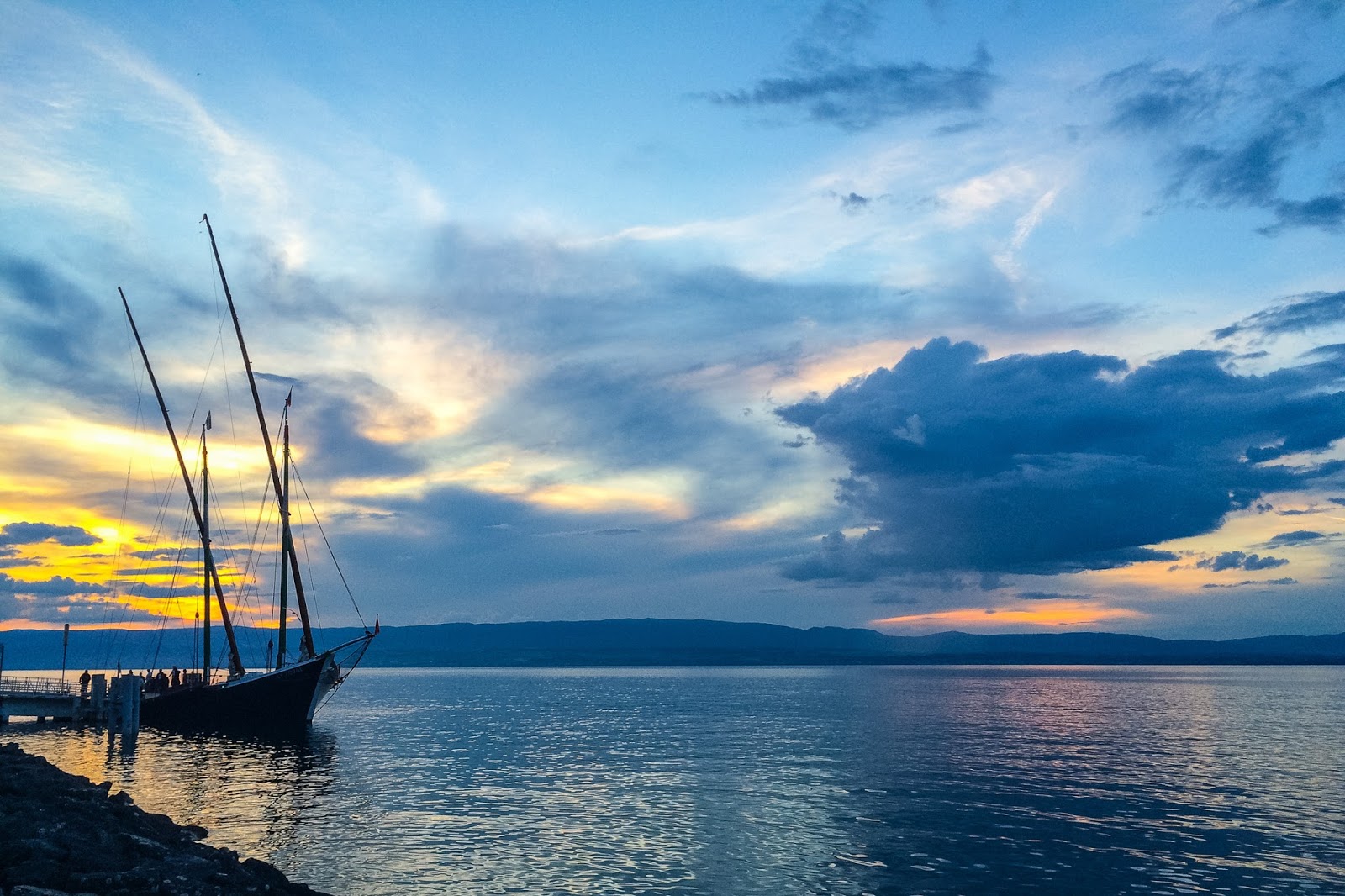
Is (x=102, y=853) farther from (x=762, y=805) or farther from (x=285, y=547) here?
(x=285, y=547)

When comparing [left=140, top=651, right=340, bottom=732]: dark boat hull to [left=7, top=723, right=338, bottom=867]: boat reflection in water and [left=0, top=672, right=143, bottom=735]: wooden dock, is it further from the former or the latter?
[left=0, top=672, right=143, bottom=735]: wooden dock

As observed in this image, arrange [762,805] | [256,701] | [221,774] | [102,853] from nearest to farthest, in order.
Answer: [102,853]
[762,805]
[221,774]
[256,701]

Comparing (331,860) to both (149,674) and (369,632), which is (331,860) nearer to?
(369,632)

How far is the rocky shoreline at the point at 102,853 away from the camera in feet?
70.3

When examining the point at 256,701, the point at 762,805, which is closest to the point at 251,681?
the point at 256,701

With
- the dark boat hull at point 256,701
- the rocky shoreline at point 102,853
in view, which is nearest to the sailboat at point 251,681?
the dark boat hull at point 256,701

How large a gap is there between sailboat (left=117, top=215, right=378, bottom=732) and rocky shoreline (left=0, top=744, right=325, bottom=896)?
4124 cm

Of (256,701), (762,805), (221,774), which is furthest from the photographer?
(256,701)

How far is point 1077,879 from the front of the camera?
94.4 feet

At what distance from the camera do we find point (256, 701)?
2948 inches

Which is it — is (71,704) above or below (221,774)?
above

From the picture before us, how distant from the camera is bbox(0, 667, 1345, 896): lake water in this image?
1145 inches

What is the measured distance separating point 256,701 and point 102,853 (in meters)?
55.0

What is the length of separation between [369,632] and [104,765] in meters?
23.8
